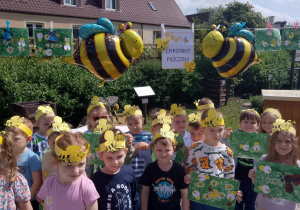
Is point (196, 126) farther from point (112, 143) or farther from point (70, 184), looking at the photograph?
point (70, 184)

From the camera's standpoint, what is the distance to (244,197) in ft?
10.3

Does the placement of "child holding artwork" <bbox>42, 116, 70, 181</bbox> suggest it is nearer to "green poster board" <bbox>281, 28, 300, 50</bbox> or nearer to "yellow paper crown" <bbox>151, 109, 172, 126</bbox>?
"yellow paper crown" <bbox>151, 109, 172, 126</bbox>

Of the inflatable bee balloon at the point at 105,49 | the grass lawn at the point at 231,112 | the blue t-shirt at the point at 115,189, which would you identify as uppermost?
the inflatable bee balloon at the point at 105,49

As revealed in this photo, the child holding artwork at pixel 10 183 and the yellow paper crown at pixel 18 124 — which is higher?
the yellow paper crown at pixel 18 124

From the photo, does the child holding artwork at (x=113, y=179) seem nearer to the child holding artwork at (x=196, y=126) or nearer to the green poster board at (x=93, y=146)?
the green poster board at (x=93, y=146)

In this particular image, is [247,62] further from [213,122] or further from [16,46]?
[16,46]

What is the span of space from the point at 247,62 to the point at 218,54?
1.38 ft

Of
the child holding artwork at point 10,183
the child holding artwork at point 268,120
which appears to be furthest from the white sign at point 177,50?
the child holding artwork at point 10,183

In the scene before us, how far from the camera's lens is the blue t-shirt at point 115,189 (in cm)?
229

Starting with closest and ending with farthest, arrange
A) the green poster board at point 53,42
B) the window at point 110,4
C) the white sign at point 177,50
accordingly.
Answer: the green poster board at point 53,42 → the white sign at point 177,50 → the window at point 110,4

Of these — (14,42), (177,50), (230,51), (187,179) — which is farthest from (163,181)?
(14,42)

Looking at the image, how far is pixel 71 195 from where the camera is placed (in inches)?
83.0

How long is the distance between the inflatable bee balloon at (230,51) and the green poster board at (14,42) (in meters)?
2.71

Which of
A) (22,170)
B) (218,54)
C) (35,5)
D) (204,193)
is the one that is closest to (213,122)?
(204,193)
